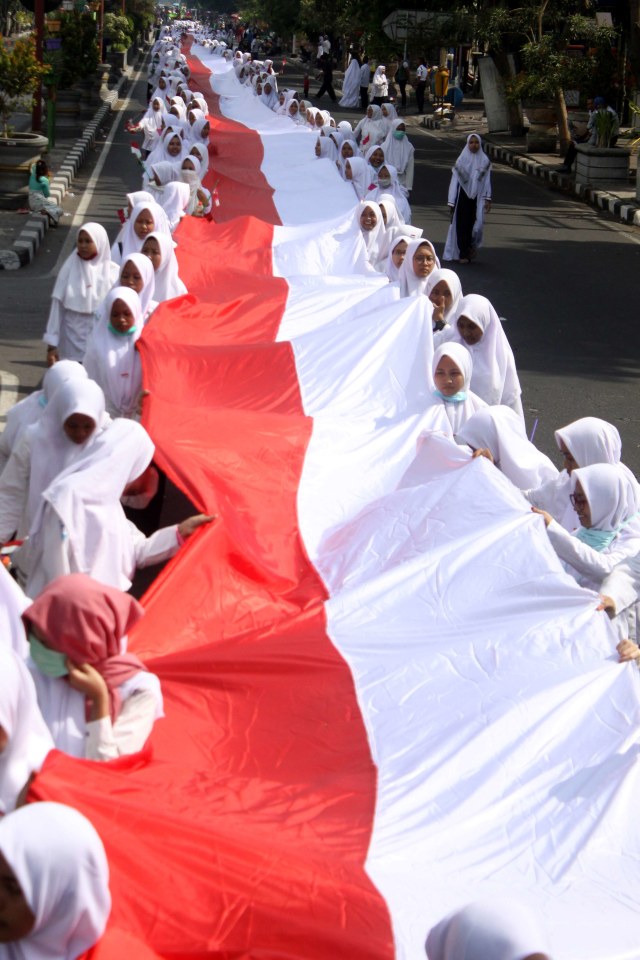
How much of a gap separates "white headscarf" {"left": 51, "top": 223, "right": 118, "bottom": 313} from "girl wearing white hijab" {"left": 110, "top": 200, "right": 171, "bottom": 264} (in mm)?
750

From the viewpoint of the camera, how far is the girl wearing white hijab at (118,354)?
7160mm

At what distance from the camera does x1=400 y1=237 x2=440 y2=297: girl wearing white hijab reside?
9.25m

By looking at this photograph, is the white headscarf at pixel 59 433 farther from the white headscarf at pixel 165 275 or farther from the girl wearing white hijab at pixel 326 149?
the girl wearing white hijab at pixel 326 149

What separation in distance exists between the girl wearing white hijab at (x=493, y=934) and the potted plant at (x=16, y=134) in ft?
48.2

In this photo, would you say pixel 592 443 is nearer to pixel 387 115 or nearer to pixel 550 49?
pixel 387 115

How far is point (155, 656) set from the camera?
465 centimetres

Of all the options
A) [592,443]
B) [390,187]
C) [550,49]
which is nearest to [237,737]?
[592,443]

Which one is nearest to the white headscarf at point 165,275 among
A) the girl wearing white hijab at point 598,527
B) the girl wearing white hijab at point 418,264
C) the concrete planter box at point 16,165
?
the girl wearing white hijab at point 418,264

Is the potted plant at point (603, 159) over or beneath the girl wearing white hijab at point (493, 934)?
beneath

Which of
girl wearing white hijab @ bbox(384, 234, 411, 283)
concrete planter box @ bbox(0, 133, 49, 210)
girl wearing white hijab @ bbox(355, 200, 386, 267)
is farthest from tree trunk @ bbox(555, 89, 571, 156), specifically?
girl wearing white hijab @ bbox(384, 234, 411, 283)

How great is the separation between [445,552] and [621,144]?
73.4ft

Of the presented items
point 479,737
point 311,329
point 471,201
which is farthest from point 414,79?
point 479,737

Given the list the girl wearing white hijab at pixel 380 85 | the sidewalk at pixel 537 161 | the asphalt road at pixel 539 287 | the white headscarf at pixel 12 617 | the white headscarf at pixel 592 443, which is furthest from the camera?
the girl wearing white hijab at pixel 380 85

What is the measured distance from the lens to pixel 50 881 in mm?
2400
